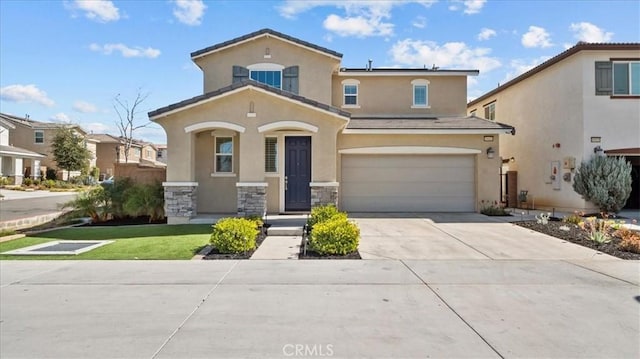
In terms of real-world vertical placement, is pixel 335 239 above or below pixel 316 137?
below

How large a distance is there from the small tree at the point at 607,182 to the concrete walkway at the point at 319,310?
7874 mm

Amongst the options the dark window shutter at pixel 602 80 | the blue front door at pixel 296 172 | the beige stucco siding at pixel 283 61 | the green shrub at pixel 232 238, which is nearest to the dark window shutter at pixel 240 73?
the beige stucco siding at pixel 283 61

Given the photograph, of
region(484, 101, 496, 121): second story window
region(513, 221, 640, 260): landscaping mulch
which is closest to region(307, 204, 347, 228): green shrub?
region(513, 221, 640, 260): landscaping mulch

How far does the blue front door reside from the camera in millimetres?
13984

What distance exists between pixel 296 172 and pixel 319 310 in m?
9.11

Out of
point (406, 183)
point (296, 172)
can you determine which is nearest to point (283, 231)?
point (296, 172)

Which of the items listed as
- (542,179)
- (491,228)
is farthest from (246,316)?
(542,179)

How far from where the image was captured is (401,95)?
18.0 m

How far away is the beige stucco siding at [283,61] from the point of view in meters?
15.7

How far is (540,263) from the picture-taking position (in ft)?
25.8

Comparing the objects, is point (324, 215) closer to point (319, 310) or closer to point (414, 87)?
point (319, 310)

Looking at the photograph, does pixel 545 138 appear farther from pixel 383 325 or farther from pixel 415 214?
pixel 383 325

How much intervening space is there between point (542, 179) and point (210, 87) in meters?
15.2

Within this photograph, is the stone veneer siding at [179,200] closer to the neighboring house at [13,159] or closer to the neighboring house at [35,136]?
the neighboring house at [13,159]
